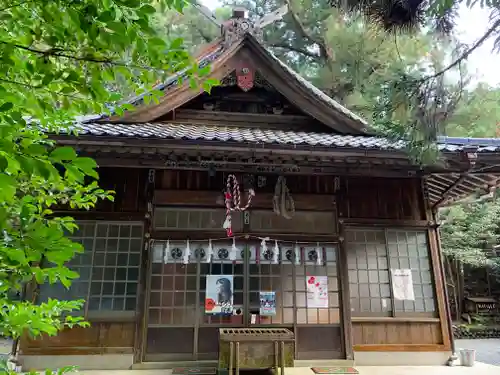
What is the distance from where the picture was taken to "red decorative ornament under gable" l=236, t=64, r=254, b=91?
280 inches

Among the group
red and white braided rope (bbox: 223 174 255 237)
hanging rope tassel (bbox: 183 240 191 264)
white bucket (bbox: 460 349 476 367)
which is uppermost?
red and white braided rope (bbox: 223 174 255 237)

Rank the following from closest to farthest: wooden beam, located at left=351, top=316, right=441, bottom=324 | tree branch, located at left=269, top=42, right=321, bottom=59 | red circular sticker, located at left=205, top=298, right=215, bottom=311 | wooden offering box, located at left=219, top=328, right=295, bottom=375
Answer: wooden offering box, located at left=219, top=328, right=295, bottom=375 → red circular sticker, located at left=205, top=298, right=215, bottom=311 → wooden beam, located at left=351, top=316, right=441, bottom=324 → tree branch, located at left=269, top=42, right=321, bottom=59

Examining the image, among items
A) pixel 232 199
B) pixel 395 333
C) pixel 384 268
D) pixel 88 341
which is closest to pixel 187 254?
pixel 232 199

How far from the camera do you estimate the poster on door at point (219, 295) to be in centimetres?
613

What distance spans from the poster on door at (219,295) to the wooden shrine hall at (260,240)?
0.02 m

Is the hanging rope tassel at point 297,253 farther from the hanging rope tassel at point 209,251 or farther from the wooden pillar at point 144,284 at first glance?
the wooden pillar at point 144,284

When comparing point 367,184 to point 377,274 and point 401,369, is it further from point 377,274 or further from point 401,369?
point 401,369

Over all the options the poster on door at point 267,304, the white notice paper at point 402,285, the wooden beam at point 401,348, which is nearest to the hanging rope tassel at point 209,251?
the poster on door at point 267,304

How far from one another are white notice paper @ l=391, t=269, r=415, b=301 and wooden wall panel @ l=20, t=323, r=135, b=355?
477 cm

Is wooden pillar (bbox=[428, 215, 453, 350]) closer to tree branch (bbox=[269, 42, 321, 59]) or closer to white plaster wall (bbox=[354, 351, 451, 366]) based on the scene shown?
white plaster wall (bbox=[354, 351, 451, 366])

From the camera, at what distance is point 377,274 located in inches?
260

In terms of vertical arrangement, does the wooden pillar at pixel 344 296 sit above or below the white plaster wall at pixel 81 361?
above

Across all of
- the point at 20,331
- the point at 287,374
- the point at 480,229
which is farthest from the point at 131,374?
the point at 480,229

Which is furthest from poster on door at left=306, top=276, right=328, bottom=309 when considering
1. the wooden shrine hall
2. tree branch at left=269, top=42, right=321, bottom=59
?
tree branch at left=269, top=42, right=321, bottom=59
